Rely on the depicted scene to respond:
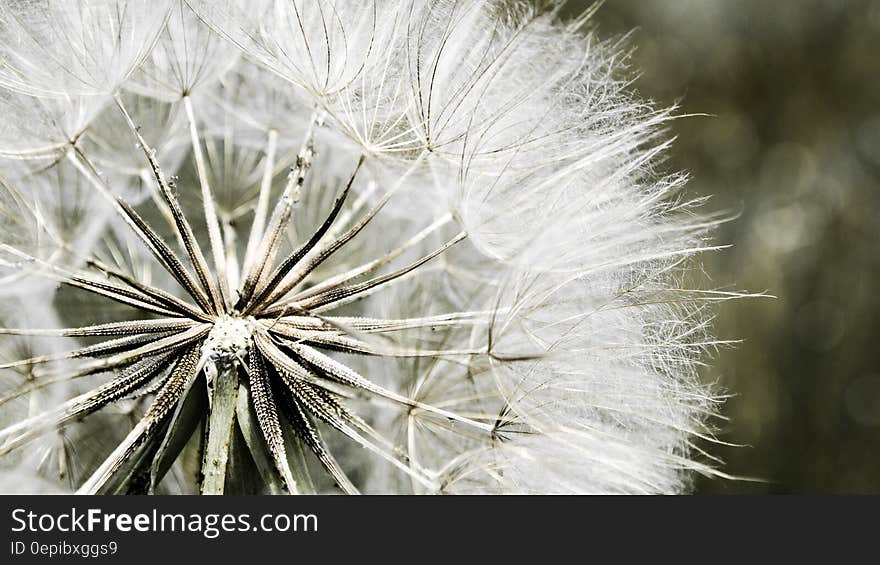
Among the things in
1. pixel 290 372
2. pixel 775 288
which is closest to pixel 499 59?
pixel 290 372

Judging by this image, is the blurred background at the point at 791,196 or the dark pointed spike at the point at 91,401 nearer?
the dark pointed spike at the point at 91,401

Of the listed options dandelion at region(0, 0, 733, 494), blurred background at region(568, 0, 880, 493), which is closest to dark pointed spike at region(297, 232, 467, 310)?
dandelion at region(0, 0, 733, 494)

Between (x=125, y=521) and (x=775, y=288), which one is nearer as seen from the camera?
(x=125, y=521)

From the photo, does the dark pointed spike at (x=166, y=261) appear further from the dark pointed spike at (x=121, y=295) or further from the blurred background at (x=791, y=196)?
the blurred background at (x=791, y=196)

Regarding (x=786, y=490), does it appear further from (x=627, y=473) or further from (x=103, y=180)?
(x=103, y=180)

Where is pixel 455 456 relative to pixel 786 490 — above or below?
below

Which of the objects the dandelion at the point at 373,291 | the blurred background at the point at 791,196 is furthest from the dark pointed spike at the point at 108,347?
the blurred background at the point at 791,196

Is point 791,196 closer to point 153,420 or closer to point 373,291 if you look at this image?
point 373,291
